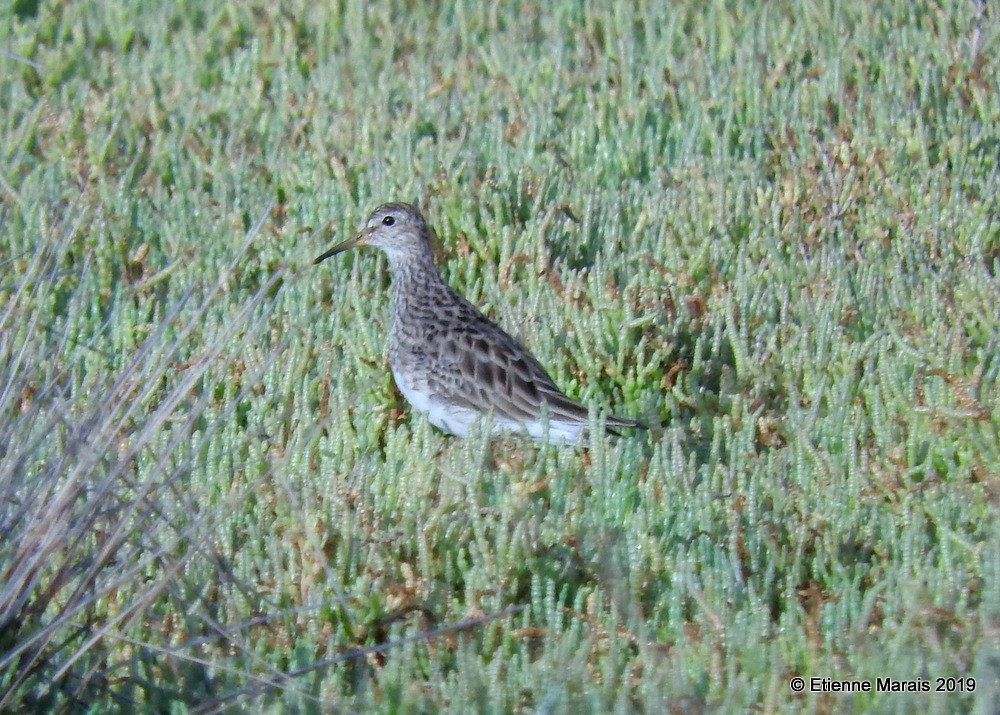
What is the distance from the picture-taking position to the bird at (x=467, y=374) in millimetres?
5121

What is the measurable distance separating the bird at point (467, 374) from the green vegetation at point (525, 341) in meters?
0.15

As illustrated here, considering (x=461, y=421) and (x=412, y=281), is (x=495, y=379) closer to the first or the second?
(x=461, y=421)

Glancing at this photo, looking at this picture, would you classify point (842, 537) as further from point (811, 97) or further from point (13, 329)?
point (811, 97)

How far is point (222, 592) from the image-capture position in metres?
3.88

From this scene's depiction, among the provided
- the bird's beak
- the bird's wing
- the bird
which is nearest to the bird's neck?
the bird

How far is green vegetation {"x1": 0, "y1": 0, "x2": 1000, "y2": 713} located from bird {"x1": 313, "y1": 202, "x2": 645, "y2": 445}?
0.15 meters

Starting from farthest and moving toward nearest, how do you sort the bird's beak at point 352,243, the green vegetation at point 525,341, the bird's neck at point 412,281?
the bird's beak at point 352,243
the bird's neck at point 412,281
the green vegetation at point 525,341

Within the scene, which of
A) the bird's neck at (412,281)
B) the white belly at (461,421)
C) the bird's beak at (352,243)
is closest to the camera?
the white belly at (461,421)

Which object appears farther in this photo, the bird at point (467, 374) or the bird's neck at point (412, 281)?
the bird's neck at point (412, 281)

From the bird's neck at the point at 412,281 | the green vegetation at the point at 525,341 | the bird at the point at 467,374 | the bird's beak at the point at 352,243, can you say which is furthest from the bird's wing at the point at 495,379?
the bird's beak at the point at 352,243

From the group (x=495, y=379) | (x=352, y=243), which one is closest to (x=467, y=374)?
(x=495, y=379)

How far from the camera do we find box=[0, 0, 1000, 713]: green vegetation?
11.2 feet

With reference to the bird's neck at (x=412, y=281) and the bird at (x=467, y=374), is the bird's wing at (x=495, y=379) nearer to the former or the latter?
the bird at (x=467, y=374)

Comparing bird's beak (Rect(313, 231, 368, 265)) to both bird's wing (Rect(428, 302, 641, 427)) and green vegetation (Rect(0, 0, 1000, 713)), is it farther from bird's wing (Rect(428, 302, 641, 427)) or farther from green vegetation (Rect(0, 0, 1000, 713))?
bird's wing (Rect(428, 302, 641, 427))
